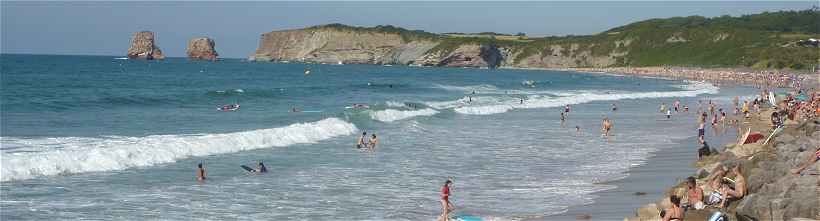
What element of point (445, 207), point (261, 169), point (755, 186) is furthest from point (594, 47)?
point (445, 207)

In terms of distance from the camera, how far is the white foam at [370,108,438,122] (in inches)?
1545

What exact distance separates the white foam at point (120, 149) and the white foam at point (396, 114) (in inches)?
304

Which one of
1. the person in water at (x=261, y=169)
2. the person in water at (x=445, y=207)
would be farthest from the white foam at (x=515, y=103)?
the person in water at (x=445, y=207)

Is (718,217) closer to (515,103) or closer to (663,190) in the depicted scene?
(663,190)

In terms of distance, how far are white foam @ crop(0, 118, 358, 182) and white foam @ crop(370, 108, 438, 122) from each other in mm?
7732

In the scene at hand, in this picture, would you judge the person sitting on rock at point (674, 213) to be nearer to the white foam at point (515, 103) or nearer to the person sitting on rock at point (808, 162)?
the person sitting on rock at point (808, 162)

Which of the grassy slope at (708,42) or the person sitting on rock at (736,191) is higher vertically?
the grassy slope at (708,42)

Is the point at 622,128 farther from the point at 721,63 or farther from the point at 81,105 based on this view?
the point at 721,63

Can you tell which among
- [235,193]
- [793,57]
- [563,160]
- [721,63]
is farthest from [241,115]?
[721,63]

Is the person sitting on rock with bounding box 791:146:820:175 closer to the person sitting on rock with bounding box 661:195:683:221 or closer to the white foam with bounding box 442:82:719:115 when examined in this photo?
the person sitting on rock with bounding box 661:195:683:221

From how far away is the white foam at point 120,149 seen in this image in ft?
63.8

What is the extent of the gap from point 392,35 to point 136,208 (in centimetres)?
16542

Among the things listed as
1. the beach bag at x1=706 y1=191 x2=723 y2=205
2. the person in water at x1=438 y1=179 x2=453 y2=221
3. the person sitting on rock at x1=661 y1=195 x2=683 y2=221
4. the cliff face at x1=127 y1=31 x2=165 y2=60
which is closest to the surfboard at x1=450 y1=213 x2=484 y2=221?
the person in water at x1=438 y1=179 x2=453 y2=221

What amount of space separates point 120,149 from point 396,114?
2004 cm
